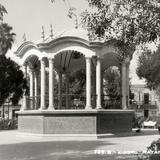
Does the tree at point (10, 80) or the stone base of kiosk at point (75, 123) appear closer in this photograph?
the stone base of kiosk at point (75, 123)

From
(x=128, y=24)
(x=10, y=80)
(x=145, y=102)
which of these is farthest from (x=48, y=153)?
(x=145, y=102)

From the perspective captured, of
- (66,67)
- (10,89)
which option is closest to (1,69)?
(10,89)

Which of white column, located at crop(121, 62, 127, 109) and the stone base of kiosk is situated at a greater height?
white column, located at crop(121, 62, 127, 109)

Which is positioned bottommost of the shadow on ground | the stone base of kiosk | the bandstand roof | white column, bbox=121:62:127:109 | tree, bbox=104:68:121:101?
the shadow on ground

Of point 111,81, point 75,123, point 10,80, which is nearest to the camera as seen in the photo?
point 75,123

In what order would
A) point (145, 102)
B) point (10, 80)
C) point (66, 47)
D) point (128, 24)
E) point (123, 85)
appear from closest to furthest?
1. point (128, 24)
2. point (66, 47)
3. point (123, 85)
4. point (10, 80)
5. point (145, 102)

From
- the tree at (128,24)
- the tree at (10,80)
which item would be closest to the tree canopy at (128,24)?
the tree at (128,24)

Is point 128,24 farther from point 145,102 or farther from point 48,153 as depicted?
point 145,102

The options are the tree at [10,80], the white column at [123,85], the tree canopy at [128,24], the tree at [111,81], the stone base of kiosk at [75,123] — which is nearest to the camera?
the tree canopy at [128,24]

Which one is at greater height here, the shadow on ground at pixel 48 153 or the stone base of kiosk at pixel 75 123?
the stone base of kiosk at pixel 75 123

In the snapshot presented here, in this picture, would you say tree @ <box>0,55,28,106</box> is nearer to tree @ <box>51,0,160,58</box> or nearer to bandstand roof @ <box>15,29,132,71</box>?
bandstand roof @ <box>15,29,132,71</box>

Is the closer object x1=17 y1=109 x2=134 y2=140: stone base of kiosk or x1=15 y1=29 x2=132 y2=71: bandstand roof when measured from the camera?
x1=17 y1=109 x2=134 y2=140: stone base of kiosk

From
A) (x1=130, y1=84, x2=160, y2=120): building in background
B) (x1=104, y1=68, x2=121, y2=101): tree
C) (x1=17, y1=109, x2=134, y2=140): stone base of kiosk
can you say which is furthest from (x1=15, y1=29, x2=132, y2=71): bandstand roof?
(x1=130, y1=84, x2=160, y2=120): building in background

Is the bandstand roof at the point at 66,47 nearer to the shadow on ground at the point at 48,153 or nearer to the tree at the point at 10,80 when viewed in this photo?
the shadow on ground at the point at 48,153
